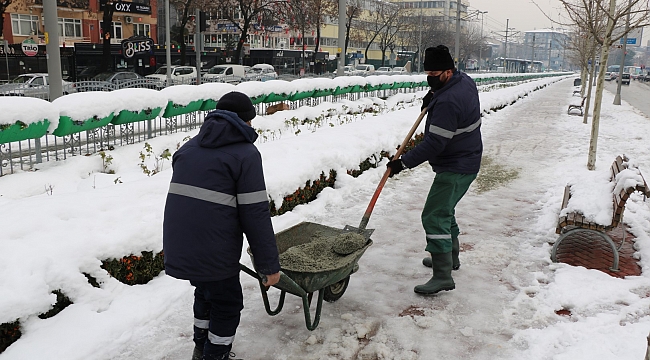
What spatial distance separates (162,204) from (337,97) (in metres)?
17.5

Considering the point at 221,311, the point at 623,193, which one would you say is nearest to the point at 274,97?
the point at 623,193

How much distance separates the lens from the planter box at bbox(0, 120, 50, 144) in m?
7.31

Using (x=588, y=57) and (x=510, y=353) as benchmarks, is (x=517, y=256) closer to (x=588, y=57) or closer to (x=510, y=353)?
(x=510, y=353)

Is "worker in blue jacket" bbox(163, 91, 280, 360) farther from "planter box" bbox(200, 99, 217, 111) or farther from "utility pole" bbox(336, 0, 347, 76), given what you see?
"utility pole" bbox(336, 0, 347, 76)

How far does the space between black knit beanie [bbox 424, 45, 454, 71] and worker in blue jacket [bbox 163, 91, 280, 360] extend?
1.91 meters

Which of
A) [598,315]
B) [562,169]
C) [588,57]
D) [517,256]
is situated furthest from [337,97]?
[598,315]

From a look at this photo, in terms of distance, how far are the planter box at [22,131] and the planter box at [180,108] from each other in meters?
3.20

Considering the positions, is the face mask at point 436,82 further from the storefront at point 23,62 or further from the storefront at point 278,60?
the storefront at point 278,60

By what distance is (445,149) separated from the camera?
14.6 ft

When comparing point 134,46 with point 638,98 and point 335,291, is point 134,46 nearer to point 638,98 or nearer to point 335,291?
point 335,291

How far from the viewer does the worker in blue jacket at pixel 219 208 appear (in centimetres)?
281

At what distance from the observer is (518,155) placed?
456 inches

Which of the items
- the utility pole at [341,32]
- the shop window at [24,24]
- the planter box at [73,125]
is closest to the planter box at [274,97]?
the utility pole at [341,32]

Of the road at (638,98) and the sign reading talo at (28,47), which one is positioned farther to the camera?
the sign reading talo at (28,47)
